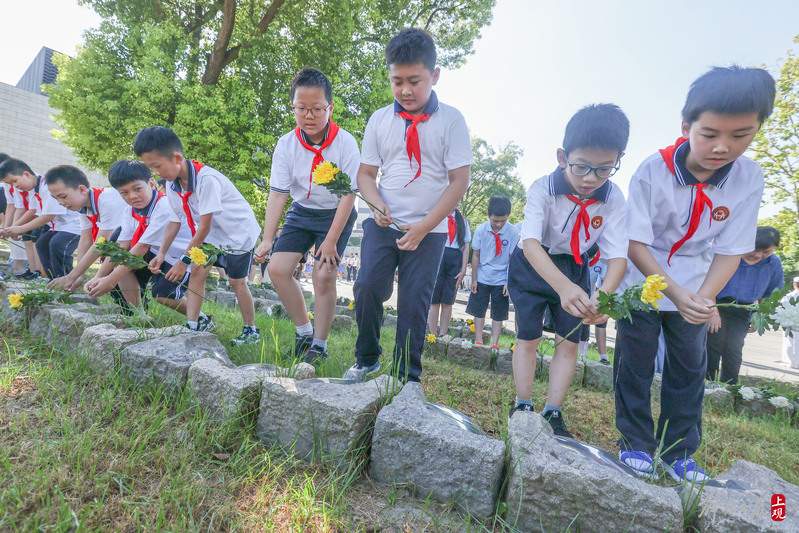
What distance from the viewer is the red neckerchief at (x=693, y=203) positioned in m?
1.77

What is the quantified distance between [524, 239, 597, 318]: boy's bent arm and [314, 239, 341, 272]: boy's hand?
3.77ft

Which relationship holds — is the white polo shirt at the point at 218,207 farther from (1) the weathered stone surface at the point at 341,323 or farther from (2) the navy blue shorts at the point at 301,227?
(1) the weathered stone surface at the point at 341,323

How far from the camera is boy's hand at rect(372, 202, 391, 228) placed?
207cm

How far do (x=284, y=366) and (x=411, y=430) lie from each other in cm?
82

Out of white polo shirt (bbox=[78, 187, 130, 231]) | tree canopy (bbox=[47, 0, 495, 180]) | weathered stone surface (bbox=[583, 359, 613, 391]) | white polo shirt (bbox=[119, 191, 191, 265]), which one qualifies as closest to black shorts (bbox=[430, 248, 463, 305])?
weathered stone surface (bbox=[583, 359, 613, 391])

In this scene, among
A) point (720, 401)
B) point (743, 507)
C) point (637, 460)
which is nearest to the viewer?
point (743, 507)

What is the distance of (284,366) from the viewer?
192 centimetres

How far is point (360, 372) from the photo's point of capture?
2.22 m

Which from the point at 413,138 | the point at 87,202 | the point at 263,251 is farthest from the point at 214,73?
the point at 413,138

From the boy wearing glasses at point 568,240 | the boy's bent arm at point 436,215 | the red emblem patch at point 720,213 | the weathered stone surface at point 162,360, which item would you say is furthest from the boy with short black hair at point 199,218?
the red emblem patch at point 720,213

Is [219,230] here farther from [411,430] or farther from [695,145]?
[695,145]

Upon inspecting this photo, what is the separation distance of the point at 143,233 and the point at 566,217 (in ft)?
11.0

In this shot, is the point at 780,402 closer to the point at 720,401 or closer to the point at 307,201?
the point at 720,401

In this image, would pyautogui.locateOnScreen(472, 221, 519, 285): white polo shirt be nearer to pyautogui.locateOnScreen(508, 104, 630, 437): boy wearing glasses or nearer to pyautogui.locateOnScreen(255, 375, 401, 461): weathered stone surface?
pyautogui.locateOnScreen(508, 104, 630, 437): boy wearing glasses
